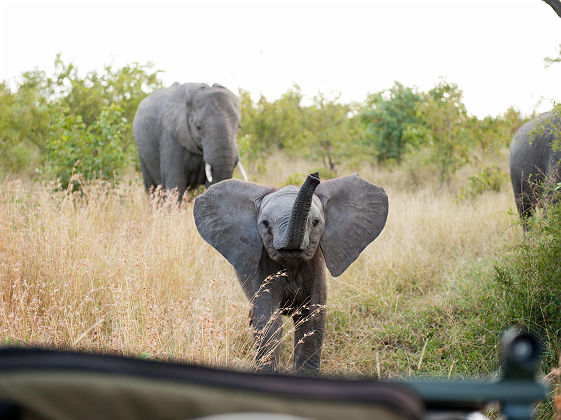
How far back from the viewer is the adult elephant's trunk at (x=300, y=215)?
10.5 ft

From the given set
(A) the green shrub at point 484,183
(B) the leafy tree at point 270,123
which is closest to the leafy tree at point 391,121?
(B) the leafy tree at point 270,123

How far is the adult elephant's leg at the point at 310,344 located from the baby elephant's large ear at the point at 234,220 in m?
0.50

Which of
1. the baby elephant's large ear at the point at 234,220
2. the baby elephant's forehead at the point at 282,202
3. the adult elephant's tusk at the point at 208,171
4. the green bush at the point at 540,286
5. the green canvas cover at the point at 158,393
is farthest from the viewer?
the adult elephant's tusk at the point at 208,171

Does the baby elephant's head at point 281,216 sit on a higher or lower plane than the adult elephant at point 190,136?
lower

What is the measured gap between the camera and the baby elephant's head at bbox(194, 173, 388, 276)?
368cm

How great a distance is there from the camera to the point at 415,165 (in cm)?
1384

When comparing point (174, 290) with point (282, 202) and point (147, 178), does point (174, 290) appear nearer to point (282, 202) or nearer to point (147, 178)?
point (282, 202)

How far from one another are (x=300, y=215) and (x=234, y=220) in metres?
0.88

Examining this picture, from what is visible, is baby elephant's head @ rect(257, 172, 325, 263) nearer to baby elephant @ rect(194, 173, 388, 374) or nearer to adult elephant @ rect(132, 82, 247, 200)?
baby elephant @ rect(194, 173, 388, 374)

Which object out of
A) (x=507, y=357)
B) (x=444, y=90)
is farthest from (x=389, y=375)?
(x=444, y=90)

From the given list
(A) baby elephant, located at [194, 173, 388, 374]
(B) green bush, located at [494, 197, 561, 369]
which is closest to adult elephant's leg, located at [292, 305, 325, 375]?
(A) baby elephant, located at [194, 173, 388, 374]

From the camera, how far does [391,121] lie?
16.4 meters

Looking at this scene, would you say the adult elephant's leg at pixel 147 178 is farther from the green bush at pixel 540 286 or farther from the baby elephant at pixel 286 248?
the green bush at pixel 540 286

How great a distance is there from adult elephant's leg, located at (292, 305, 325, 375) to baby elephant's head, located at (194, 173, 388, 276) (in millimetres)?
347
